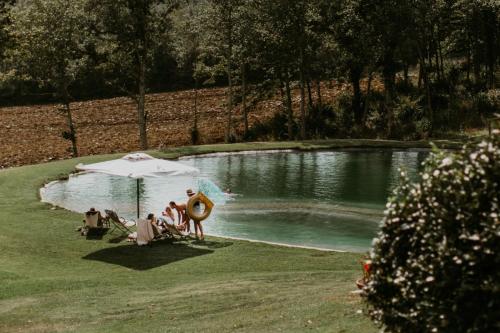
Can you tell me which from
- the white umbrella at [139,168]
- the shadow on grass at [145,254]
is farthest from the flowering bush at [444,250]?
the white umbrella at [139,168]

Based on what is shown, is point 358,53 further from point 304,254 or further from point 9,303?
A: point 9,303

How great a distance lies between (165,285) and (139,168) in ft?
16.2

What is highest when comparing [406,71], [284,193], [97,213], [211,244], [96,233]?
[406,71]

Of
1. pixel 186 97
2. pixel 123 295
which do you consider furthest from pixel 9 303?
pixel 186 97

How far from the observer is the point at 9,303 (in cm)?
1325

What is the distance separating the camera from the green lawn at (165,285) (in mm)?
11320

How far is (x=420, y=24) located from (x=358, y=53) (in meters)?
4.65

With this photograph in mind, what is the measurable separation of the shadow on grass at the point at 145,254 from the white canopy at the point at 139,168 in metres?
2.11

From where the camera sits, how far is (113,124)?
5825 cm

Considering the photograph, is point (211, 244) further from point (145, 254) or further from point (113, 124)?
point (113, 124)

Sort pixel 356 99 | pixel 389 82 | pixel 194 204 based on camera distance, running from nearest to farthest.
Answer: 1. pixel 194 204
2. pixel 389 82
3. pixel 356 99

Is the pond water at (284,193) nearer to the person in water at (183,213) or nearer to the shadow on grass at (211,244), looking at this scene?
the person in water at (183,213)

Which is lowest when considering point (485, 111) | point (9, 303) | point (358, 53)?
point (9, 303)

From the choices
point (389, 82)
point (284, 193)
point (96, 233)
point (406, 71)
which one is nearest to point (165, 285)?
point (96, 233)
